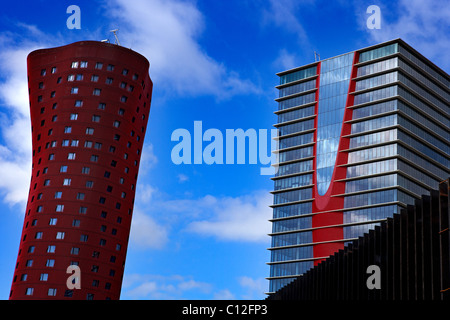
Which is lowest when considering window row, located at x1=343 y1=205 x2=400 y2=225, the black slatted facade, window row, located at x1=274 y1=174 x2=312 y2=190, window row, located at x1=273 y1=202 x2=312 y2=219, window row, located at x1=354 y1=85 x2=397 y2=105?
the black slatted facade

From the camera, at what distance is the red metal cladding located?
15950 centimetres

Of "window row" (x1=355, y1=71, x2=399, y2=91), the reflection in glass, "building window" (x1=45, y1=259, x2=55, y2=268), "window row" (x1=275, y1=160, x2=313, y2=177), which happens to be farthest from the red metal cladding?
"building window" (x1=45, y1=259, x2=55, y2=268)

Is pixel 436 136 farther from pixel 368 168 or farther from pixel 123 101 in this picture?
pixel 123 101

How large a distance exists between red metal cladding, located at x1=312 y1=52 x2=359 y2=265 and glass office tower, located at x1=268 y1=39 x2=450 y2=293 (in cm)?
26

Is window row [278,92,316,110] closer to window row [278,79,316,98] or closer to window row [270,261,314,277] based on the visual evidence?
window row [278,79,316,98]

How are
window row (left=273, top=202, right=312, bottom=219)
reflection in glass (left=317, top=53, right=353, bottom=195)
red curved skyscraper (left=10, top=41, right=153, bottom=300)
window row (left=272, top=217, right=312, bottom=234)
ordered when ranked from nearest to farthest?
red curved skyscraper (left=10, top=41, right=153, bottom=300) < reflection in glass (left=317, top=53, right=353, bottom=195) < window row (left=272, top=217, right=312, bottom=234) < window row (left=273, top=202, right=312, bottom=219)

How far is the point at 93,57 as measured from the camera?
497 feet

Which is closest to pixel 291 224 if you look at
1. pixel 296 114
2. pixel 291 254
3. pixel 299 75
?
pixel 291 254

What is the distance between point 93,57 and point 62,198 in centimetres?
3502

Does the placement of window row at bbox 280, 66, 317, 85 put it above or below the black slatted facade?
above

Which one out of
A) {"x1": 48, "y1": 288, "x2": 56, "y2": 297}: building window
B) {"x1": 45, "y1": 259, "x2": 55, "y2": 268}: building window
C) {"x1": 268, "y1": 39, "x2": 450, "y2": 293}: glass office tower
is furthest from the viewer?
{"x1": 268, "y1": 39, "x2": 450, "y2": 293}: glass office tower

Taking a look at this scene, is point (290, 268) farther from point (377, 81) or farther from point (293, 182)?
point (377, 81)

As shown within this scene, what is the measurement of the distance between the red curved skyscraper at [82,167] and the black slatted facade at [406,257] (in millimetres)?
79832

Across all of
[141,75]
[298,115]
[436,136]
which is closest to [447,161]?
[436,136]
